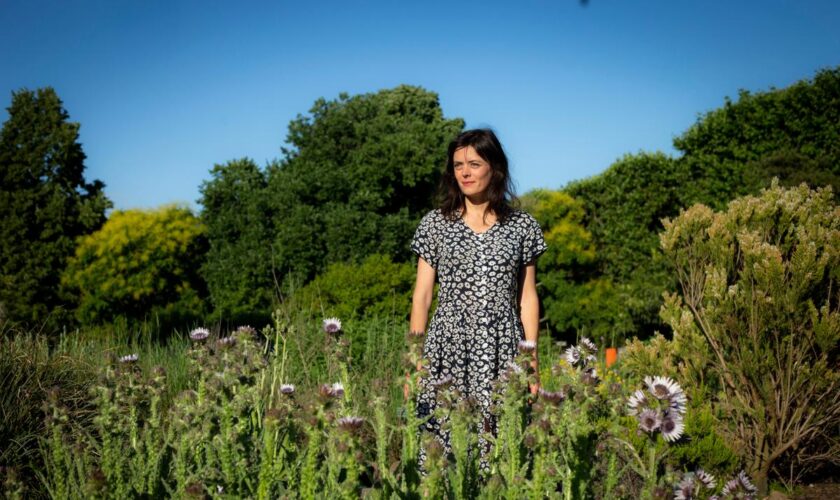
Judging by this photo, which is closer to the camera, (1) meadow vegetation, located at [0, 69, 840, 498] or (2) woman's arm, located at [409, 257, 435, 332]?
(1) meadow vegetation, located at [0, 69, 840, 498]

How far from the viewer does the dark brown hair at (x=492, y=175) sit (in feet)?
11.4

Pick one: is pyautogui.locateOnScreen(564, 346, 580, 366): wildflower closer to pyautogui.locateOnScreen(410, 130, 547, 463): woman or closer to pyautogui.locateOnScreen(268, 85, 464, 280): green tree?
pyautogui.locateOnScreen(410, 130, 547, 463): woman

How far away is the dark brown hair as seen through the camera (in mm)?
3475

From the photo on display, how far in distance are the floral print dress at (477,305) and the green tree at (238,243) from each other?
6195 mm

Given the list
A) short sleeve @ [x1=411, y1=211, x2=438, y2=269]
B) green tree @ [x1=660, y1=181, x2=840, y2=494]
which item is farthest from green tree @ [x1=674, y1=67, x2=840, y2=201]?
short sleeve @ [x1=411, y1=211, x2=438, y2=269]

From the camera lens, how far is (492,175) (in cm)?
351

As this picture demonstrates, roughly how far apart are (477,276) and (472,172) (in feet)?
1.73

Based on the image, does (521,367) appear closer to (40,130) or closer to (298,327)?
(298,327)

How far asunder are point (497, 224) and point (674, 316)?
167 centimetres

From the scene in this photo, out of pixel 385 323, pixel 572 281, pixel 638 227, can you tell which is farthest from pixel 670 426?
pixel 572 281

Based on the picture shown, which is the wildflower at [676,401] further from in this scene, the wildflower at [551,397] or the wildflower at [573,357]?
the wildflower at [573,357]

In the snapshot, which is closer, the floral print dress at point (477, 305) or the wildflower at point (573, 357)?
the wildflower at point (573, 357)

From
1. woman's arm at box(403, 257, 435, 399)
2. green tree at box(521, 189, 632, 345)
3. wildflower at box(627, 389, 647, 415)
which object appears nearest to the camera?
wildflower at box(627, 389, 647, 415)

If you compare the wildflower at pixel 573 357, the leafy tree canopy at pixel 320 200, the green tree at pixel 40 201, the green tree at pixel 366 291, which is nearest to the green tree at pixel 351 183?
the leafy tree canopy at pixel 320 200
